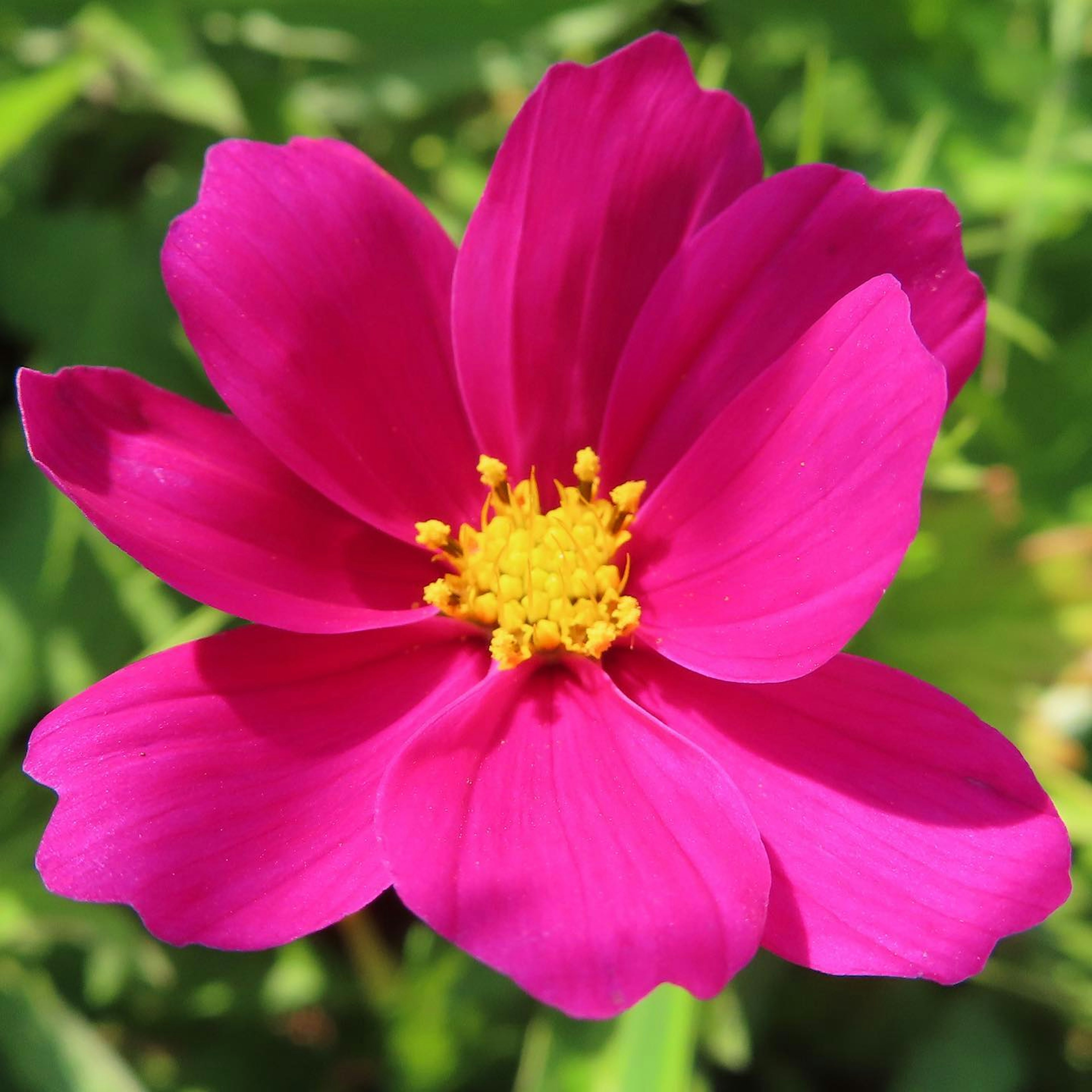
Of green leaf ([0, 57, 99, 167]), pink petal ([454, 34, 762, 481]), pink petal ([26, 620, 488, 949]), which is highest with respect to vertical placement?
pink petal ([454, 34, 762, 481])

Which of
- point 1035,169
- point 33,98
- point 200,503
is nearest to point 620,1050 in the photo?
point 200,503

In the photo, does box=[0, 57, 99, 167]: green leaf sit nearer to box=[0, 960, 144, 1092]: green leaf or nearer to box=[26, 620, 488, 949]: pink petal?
box=[26, 620, 488, 949]: pink petal

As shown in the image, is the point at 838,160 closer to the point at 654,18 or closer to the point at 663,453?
the point at 654,18

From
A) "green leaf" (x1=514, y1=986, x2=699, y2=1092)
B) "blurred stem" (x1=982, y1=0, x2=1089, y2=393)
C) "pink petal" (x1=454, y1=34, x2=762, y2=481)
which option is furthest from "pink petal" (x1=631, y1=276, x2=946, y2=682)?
"blurred stem" (x1=982, y1=0, x2=1089, y2=393)

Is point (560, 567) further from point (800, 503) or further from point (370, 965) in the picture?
point (370, 965)

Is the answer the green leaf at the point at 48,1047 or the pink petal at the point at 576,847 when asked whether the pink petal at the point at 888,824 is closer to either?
the pink petal at the point at 576,847

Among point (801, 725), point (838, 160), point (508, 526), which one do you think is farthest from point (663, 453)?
point (838, 160)

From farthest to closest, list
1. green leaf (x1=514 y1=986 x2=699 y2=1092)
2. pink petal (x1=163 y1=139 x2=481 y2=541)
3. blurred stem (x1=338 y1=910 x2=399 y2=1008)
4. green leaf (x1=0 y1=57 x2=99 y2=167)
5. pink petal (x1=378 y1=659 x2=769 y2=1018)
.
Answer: blurred stem (x1=338 y1=910 x2=399 y2=1008) < green leaf (x1=0 y1=57 x2=99 y2=167) < green leaf (x1=514 y1=986 x2=699 y2=1092) < pink petal (x1=163 y1=139 x2=481 y2=541) < pink petal (x1=378 y1=659 x2=769 y2=1018)
